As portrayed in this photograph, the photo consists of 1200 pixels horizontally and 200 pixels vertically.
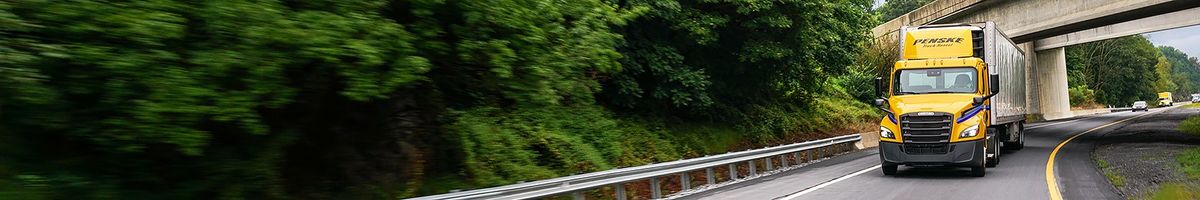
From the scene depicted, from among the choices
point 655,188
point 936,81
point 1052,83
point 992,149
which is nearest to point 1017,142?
point 992,149

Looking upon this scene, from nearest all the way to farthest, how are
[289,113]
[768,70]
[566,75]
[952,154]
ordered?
[289,113]
[566,75]
[952,154]
[768,70]

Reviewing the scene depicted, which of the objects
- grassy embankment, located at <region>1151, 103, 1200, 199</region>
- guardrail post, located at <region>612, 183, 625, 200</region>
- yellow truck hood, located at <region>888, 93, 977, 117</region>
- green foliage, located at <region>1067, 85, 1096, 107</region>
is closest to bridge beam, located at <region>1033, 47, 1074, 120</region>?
green foliage, located at <region>1067, 85, 1096, 107</region>

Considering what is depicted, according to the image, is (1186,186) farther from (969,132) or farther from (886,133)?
(886,133)

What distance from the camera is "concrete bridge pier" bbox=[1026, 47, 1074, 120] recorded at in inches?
2157

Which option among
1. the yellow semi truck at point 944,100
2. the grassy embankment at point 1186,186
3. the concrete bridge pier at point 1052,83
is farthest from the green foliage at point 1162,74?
the yellow semi truck at point 944,100

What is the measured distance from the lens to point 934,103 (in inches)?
571

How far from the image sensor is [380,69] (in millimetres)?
7461

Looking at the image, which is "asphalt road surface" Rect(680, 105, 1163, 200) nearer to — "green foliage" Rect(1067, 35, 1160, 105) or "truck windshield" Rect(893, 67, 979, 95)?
"truck windshield" Rect(893, 67, 979, 95)

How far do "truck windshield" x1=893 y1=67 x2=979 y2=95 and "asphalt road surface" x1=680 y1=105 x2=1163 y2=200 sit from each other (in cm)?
151

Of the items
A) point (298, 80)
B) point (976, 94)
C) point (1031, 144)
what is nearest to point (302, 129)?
point (298, 80)

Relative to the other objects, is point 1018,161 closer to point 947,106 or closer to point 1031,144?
point 947,106

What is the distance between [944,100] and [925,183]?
6.23 feet

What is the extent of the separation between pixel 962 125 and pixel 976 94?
1090 millimetres

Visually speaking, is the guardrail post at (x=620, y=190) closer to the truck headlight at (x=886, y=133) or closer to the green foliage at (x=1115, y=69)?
the truck headlight at (x=886, y=133)
